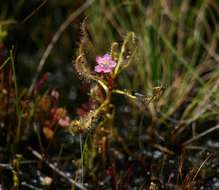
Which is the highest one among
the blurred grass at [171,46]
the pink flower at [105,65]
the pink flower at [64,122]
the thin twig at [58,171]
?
the blurred grass at [171,46]

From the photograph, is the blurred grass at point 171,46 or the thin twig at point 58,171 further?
the blurred grass at point 171,46

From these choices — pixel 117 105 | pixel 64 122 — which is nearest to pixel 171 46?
pixel 117 105

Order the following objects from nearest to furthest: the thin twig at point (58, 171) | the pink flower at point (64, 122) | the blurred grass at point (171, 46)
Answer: the thin twig at point (58, 171) < the pink flower at point (64, 122) < the blurred grass at point (171, 46)

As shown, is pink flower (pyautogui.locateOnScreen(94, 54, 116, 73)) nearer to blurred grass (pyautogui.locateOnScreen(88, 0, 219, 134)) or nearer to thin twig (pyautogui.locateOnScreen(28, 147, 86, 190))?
thin twig (pyautogui.locateOnScreen(28, 147, 86, 190))

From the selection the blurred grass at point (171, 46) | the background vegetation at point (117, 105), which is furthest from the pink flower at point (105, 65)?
the blurred grass at point (171, 46)

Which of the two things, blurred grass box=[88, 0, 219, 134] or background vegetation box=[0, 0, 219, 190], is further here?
blurred grass box=[88, 0, 219, 134]

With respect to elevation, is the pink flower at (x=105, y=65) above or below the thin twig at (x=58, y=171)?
above

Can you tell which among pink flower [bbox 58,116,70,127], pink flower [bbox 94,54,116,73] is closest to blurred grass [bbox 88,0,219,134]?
pink flower [bbox 58,116,70,127]

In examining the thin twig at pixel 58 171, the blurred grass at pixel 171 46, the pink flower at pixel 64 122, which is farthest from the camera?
the blurred grass at pixel 171 46

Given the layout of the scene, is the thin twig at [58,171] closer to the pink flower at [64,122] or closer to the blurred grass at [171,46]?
the pink flower at [64,122]
